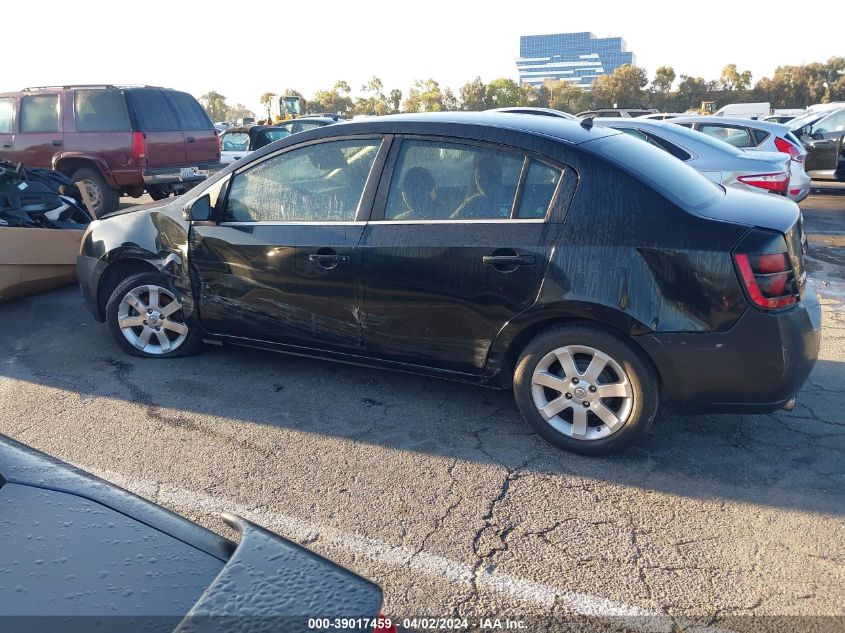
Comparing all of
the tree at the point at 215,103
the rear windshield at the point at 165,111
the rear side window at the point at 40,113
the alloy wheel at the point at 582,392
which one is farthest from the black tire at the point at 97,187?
the tree at the point at 215,103

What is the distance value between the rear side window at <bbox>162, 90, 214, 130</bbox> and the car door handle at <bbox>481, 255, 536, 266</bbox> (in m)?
8.87

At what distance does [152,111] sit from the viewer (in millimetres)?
10922

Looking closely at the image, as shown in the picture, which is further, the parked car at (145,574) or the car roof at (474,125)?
the car roof at (474,125)

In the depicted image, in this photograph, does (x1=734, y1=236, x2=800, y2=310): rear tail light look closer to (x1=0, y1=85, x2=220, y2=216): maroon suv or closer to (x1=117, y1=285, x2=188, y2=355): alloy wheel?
(x1=117, y1=285, x2=188, y2=355): alloy wheel

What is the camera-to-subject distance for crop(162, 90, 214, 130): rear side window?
11328mm

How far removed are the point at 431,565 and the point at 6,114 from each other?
1147 centimetres

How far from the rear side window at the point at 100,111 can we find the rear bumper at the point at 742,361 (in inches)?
373

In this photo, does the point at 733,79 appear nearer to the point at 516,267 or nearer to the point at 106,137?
the point at 106,137

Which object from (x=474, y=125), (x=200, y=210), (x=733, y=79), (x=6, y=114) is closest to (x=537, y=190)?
(x=474, y=125)

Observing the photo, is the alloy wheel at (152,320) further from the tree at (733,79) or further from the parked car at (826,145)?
the tree at (733,79)

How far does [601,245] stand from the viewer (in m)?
3.66

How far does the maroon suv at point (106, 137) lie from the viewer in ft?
35.1

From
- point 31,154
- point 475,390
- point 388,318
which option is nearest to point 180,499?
point 388,318

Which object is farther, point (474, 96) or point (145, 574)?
point (474, 96)
